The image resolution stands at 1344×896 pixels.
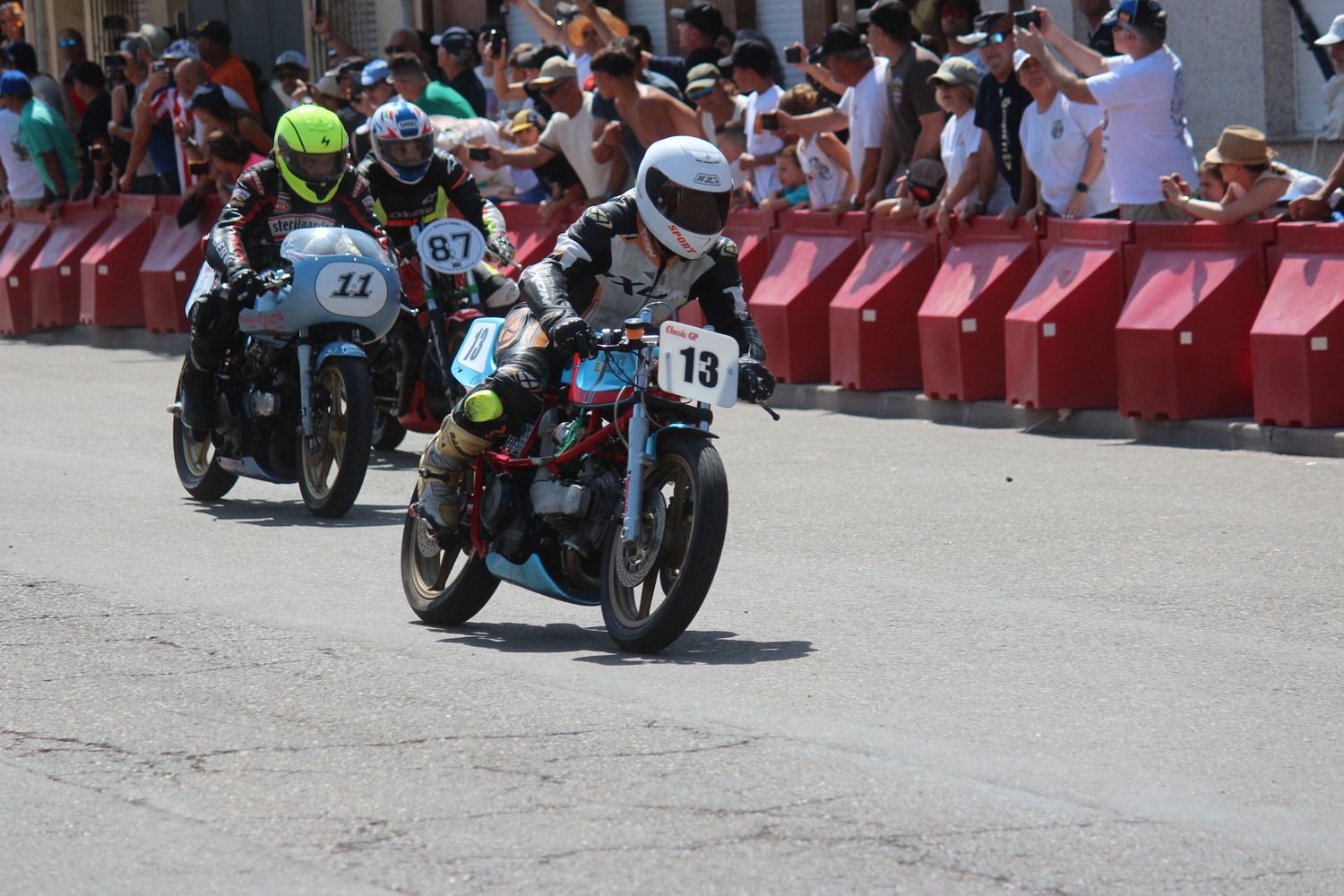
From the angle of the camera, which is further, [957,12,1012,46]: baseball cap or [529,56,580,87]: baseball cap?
[529,56,580,87]: baseball cap

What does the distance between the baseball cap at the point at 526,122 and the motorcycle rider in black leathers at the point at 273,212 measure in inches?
217

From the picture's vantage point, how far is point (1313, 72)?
16.9m

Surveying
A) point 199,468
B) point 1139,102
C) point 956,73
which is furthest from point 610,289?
point 956,73

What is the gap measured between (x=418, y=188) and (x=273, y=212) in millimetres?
1504

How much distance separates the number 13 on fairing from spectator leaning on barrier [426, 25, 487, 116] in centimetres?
1199

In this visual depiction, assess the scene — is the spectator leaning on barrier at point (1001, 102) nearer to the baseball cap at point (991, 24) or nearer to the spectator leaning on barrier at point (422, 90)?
the baseball cap at point (991, 24)

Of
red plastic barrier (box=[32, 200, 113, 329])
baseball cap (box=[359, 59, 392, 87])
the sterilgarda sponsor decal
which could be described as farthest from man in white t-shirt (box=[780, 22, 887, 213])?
red plastic barrier (box=[32, 200, 113, 329])

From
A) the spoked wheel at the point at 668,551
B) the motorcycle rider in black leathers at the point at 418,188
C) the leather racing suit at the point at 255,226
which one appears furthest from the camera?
the motorcycle rider in black leathers at the point at 418,188

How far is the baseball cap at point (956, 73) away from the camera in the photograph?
13.7 metres

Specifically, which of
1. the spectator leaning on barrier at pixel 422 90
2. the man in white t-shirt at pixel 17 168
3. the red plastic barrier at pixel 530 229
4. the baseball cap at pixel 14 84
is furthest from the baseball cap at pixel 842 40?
the man in white t-shirt at pixel 17 168

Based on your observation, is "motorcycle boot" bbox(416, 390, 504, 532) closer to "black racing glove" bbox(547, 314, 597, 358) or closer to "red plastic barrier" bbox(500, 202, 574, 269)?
"black racing glove" bbox(547, 314, 597, 358)

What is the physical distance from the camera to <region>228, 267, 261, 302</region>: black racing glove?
33.5 feet

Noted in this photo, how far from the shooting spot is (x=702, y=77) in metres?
16.1

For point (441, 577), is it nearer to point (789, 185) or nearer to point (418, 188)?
point (418, 188)
